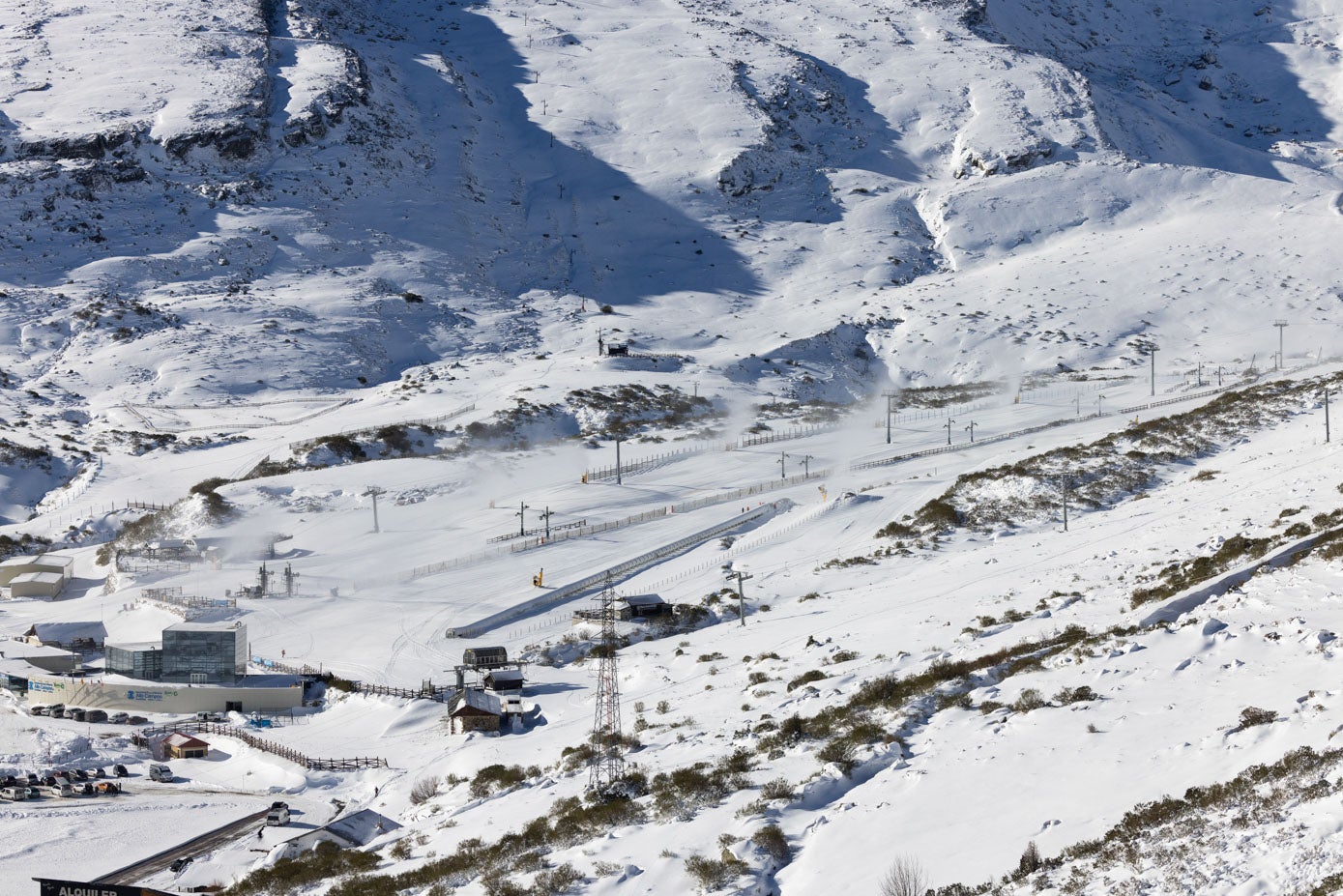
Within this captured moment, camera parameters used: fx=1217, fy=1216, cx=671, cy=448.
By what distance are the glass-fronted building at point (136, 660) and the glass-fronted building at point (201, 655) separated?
1.88 ft

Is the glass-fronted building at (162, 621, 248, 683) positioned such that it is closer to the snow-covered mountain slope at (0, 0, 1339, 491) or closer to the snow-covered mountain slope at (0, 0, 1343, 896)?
the snow-covered mountain slope at (0, 0, 1343, 896)

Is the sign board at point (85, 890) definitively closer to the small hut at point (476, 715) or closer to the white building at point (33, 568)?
the small hut at point (476, 715)

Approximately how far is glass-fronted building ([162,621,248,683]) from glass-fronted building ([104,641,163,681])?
57 centimetres

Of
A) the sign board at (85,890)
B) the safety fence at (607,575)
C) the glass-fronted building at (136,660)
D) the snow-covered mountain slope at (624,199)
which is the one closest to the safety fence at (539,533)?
the safety fence at (607,575)

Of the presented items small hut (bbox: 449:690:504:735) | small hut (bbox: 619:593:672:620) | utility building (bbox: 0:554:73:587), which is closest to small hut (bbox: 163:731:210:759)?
small hut (bbox: 449:690:504:735)

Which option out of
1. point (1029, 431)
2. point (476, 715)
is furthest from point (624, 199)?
point (476, 715)

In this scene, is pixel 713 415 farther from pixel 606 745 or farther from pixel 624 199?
pixel 606 745

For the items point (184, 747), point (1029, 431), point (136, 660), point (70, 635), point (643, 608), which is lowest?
point (184, 747)

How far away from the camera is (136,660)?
163 ft

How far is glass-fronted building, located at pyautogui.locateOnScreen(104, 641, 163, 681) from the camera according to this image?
49.4 metres

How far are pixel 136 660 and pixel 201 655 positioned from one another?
3.45m

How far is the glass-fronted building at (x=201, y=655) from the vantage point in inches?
1890

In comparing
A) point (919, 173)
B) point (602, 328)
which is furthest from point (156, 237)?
point (919, 173)

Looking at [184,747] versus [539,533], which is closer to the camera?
[184,747]
